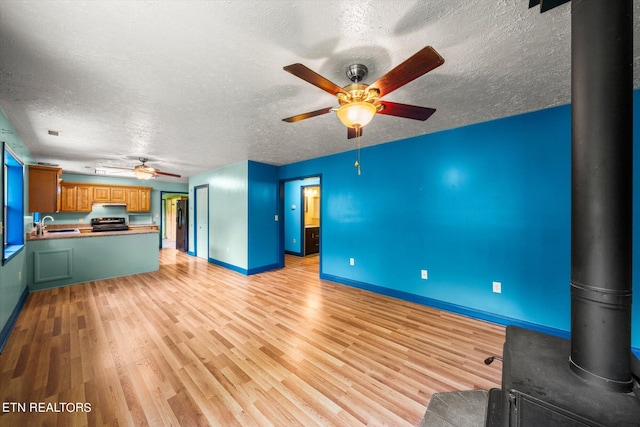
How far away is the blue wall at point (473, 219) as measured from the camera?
94.9 inches

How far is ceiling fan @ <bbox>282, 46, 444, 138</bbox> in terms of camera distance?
1171 mm

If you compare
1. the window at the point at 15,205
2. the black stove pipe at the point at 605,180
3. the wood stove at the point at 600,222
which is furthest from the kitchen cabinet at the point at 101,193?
the black stove pipe at the point at 605,180

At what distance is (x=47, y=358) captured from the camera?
6.54ft

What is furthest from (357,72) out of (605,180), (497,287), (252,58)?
(497,287)

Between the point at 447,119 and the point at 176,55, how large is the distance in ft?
9.06

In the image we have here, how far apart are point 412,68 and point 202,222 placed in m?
6.41

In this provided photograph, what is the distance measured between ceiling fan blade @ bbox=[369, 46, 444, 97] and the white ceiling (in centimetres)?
29

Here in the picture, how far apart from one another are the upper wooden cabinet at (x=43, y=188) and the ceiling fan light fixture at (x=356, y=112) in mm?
5307

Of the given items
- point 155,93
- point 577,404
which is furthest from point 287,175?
point 577,404

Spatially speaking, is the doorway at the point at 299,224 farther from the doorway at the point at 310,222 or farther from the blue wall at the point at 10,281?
the blue wall at the point at 10,281

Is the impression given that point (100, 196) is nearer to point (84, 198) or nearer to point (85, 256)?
point (84, 198)

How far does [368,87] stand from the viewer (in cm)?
148

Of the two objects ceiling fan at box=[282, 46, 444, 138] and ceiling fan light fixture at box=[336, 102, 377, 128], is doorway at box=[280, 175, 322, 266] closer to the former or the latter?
ceiling fan at box=[282, 46, 444, 138]

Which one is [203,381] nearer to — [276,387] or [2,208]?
[276,387]
